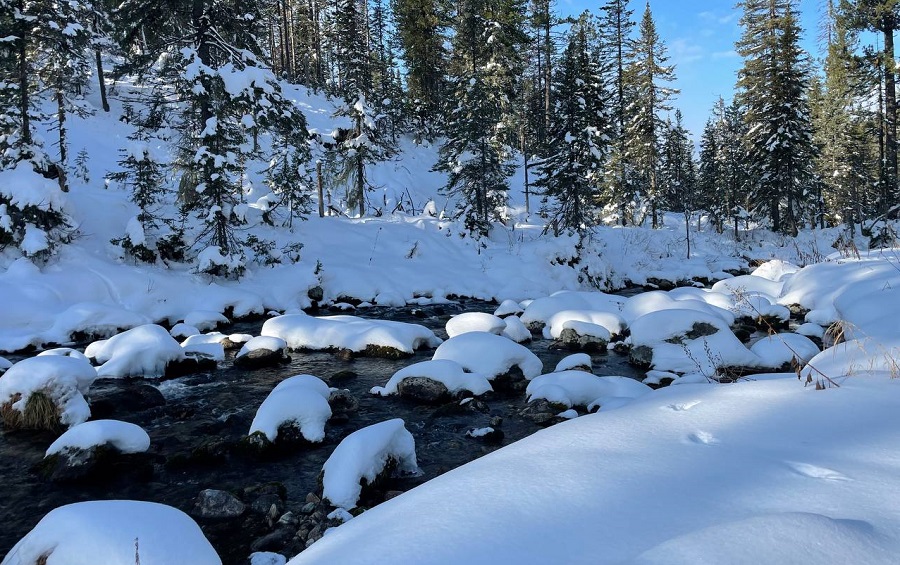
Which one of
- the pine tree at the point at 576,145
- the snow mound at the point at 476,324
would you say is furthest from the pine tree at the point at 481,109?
the snow mound at the point at 476,324

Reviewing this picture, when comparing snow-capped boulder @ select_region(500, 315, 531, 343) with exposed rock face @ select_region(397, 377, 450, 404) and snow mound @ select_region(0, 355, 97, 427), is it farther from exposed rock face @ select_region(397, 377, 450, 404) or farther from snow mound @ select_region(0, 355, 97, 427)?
snow mound @ select_region(0, 355, 97, 427)

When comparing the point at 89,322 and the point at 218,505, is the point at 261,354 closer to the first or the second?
the point at 89,322

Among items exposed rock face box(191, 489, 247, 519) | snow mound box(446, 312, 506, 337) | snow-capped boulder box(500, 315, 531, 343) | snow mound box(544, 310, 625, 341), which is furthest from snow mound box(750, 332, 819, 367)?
exposed rock face box(191, 489, 247, 519)

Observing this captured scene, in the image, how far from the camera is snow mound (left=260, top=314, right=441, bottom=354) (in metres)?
10.7

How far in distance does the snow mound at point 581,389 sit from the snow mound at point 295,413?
10.6 feet

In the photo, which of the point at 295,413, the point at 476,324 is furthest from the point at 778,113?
the point at 295,413

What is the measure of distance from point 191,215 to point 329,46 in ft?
89.5

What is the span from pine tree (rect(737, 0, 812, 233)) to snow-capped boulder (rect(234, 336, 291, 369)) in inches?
1175

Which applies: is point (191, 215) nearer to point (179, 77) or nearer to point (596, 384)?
point (179, 77)

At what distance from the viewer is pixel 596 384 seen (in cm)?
745

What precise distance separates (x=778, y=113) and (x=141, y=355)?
33073mm

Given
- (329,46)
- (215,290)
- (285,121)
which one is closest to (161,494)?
(215,290)

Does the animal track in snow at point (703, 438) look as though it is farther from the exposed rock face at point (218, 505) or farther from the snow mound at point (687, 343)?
the snow mound at point (687, 343)

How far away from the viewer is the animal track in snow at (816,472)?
6.86ft
